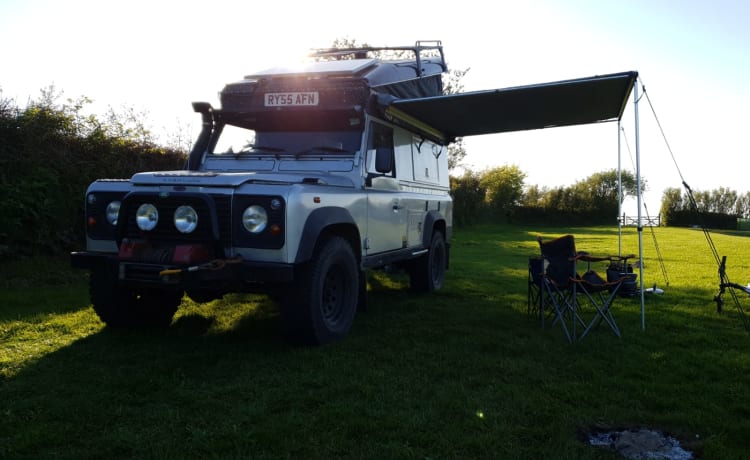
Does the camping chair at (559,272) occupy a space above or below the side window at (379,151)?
below

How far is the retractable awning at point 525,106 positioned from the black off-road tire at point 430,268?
1608 millimetres

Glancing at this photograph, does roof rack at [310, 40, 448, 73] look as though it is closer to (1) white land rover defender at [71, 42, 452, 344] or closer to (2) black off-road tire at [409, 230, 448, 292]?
(1) white land rover defender at [71, 42, 452, 344]

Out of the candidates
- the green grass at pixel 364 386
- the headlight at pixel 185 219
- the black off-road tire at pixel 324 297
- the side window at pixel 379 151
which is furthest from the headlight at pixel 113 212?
the side window at pixel 379 151

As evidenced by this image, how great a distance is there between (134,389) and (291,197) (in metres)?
1.71

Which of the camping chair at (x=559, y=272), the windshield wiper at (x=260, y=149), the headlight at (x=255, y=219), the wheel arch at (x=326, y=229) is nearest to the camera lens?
the headlight at (x=255, y=219)

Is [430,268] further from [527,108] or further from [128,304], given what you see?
[128,304]

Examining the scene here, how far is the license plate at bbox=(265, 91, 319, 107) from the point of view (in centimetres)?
566

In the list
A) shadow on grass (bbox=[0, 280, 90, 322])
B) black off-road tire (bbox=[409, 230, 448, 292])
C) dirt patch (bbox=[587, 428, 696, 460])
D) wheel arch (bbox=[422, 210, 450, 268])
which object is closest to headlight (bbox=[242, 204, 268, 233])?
dirt patch (bbox=[587, 428, 696, 460])

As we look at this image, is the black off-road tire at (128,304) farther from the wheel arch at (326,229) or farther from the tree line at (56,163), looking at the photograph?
the tree line at (56,163)

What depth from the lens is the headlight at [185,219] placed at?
14.0 feet

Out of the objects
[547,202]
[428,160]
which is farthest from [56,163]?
[547,202]

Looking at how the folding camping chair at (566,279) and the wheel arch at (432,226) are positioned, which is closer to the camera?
the folding camping chair at (566,279)

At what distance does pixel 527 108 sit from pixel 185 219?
4.29m

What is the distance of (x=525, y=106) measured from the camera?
6574mm
